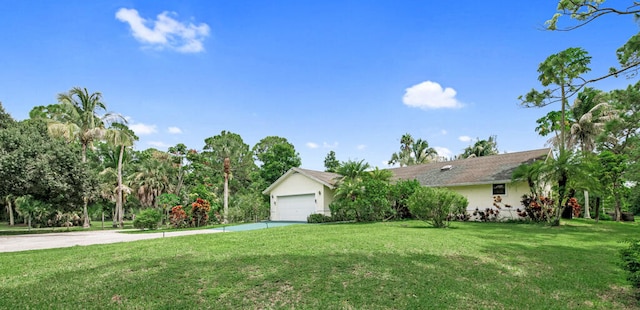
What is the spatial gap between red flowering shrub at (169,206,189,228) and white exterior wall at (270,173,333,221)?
7132 millimetres

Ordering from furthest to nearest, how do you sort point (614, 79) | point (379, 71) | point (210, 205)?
1. point (210, 205)
2. point (379, 71)
3. point (614, 79)

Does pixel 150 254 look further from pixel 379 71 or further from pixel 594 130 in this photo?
pixel 594 130

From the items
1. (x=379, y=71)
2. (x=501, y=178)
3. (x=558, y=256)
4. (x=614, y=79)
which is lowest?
(x=558, y=256)

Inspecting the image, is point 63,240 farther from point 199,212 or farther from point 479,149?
point 479,149

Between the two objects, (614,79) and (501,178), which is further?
(501,178)

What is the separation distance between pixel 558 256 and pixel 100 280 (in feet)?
31.3

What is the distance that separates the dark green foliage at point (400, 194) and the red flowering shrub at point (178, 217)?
41.9ft

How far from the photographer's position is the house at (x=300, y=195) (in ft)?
75.3

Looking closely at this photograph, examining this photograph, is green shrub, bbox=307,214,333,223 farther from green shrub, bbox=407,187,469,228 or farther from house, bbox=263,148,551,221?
green shrub, bbox=407,187,469,228

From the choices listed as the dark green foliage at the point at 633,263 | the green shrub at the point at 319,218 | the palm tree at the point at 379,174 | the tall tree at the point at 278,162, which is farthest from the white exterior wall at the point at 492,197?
the tall tree at the point at 278,162

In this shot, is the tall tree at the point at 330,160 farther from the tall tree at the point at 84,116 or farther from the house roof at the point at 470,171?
the tall tree at the point at 84,116

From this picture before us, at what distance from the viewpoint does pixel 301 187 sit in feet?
79.3

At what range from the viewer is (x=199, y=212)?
2105 centimetres

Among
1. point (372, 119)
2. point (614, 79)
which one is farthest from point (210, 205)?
point (614, 79)
